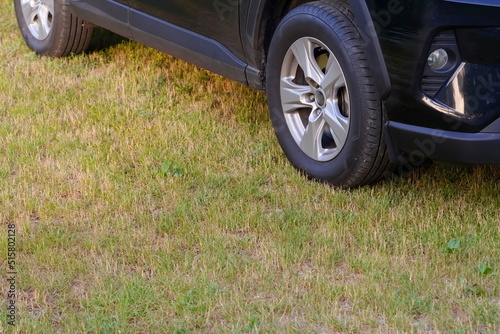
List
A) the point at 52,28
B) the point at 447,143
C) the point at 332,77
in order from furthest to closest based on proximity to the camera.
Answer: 1. the point at 52,28
2. the point at 332,77
3. the point at 447,143

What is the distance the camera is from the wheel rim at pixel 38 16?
22.2 ft

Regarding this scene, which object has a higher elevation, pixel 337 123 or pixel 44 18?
pixel 337 123

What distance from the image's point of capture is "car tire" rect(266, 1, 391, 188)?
4.35 meters

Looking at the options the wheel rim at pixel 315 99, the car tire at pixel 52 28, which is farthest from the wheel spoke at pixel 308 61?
the car tire at pixel 52 28

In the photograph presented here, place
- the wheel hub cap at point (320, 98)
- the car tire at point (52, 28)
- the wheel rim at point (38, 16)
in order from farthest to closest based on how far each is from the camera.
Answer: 1. the wheel rim at point (38, 16)
2. the car tire at point (52, 28)
3. the wheel hub cap at point (320, 98)

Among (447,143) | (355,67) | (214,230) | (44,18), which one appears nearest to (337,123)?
(355,67)

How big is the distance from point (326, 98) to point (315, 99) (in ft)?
0.36

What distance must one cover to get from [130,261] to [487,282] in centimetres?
150

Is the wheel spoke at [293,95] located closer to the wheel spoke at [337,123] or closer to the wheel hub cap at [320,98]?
the wheel hub cap at [320,98]

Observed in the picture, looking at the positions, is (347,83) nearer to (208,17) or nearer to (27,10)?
(208,17)

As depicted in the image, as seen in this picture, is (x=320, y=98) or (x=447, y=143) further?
(x=320, y=98)

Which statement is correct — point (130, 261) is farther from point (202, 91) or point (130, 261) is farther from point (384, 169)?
point (202, 91)

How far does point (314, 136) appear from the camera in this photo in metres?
4.73

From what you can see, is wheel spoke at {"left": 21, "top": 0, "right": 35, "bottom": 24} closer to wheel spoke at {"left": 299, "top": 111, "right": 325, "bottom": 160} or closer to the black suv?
the black suv
